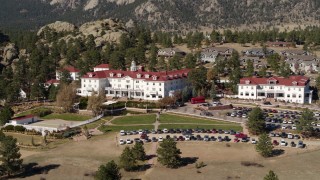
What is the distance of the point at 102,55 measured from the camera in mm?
167875

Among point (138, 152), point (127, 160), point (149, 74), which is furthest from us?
point (149, 74)

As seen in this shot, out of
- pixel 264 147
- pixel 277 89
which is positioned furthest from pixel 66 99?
pixel 277 89

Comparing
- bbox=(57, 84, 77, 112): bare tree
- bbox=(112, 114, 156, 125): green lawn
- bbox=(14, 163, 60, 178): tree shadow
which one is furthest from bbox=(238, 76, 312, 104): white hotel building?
bbox=(14, 163, 60, 178): tree shadow

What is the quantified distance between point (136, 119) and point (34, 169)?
34367mm

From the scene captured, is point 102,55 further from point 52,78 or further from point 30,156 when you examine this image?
point 30,156

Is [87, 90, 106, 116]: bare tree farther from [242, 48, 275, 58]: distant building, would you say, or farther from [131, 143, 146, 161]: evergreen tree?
[242, 48, 275, 58]: distant building

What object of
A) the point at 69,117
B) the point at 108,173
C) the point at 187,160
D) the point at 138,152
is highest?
the point at 69,117

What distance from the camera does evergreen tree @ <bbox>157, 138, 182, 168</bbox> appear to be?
77.4 metres

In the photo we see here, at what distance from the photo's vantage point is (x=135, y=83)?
129 metres

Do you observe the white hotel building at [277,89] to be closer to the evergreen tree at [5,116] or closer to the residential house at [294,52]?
the residential house at [294,52]

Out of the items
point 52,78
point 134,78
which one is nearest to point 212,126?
point 134,78

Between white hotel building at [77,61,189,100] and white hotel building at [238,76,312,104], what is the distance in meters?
18.5

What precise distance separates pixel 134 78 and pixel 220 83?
2855cm

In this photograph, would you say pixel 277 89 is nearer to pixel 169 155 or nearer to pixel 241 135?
pixel 241 135
